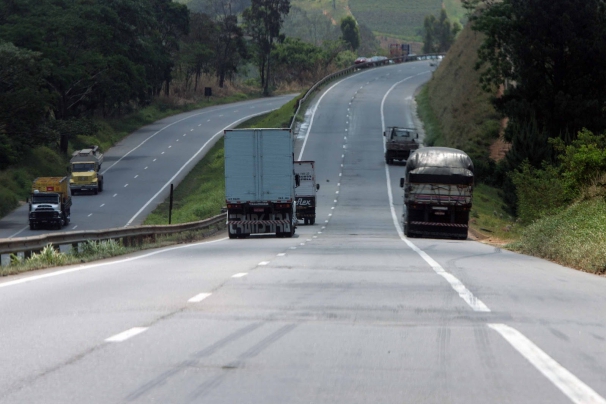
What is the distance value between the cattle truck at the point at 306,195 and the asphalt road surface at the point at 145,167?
13325 millimetres

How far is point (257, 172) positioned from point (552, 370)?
1073 inches

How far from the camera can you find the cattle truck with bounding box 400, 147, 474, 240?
3506 cm

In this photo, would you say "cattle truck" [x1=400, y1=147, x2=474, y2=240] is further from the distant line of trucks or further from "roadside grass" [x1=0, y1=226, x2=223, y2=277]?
the distant line of trucks

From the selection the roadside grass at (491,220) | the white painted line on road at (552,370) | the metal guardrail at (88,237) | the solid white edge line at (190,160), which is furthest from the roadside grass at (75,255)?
the solid white edge line at (190,160)

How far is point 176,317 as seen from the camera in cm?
1023

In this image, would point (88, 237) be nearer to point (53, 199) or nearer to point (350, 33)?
point (53, 199)

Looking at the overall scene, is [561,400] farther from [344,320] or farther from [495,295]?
[495,295]

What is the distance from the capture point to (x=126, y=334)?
9.07 meters

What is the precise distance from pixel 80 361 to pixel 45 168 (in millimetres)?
74055

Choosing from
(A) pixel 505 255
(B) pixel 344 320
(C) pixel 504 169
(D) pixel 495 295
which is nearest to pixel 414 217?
(A) pixel 505 255

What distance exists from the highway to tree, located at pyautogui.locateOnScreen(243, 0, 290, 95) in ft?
396

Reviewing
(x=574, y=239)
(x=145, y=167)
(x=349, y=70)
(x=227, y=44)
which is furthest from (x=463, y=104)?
(x=227, y=44)

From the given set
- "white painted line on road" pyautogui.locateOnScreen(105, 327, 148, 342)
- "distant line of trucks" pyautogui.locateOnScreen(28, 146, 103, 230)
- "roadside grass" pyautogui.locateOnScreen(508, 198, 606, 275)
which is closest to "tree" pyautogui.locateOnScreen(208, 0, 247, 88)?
"distant line of trucks" pyautogui.locateOnScreen(28, 146, 103, 230)

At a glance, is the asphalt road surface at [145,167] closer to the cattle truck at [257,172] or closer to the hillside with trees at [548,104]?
the cattle truck at [257,172]
